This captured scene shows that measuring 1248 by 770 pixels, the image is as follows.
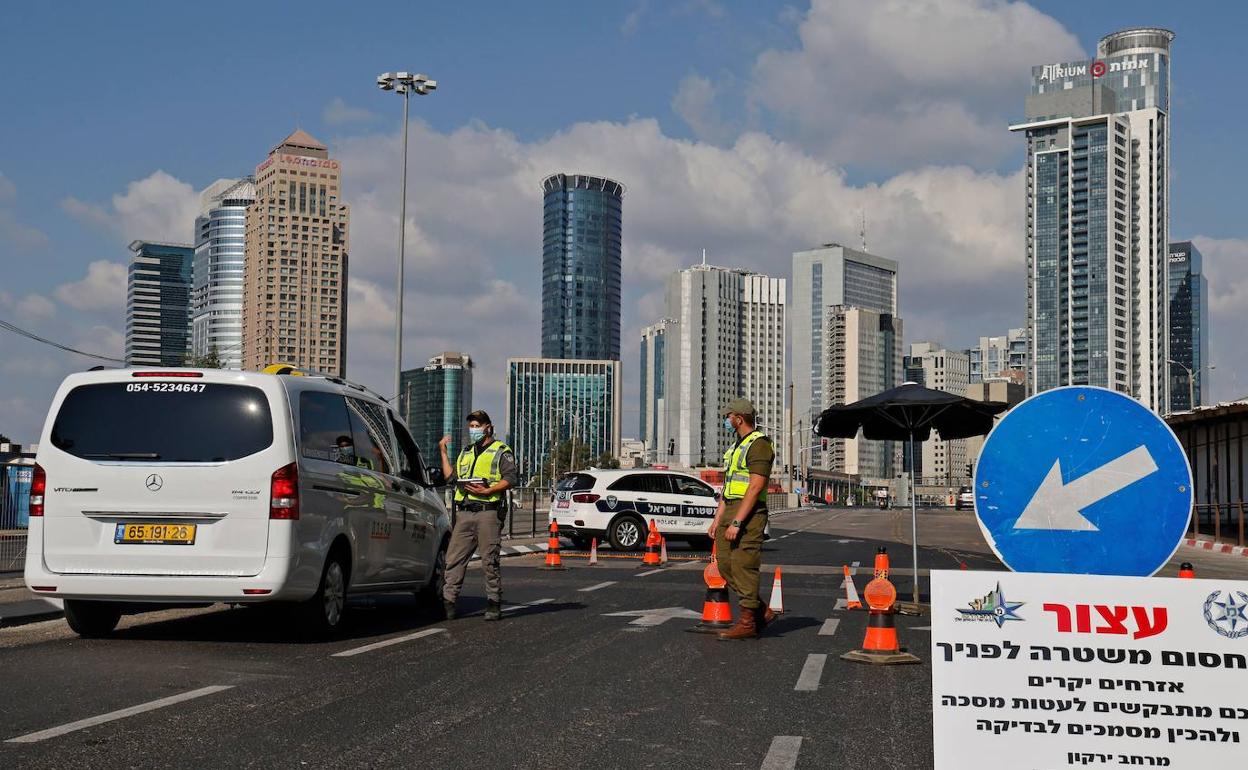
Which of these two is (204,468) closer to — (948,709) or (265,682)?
(265,682)

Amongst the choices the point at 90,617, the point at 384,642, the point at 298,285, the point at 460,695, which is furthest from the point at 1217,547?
the point at 298,285

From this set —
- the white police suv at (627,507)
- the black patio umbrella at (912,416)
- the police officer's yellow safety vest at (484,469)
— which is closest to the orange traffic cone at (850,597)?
the black patio umbrella at (912,416)

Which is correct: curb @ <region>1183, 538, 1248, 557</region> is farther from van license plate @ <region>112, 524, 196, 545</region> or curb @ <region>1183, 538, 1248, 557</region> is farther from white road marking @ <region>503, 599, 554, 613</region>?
van license plate @ <region>112, 524, 196, 545</region>

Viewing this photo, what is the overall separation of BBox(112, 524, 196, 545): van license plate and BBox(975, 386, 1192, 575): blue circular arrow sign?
7.09m

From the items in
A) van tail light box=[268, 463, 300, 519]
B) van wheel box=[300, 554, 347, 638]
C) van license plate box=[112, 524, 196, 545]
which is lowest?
van wheel box=[300, 554, 347, 638]

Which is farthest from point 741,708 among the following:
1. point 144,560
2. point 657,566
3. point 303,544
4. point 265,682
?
point 657,566

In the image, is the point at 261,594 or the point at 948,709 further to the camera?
the point at 261,594

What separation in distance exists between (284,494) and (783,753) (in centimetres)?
507

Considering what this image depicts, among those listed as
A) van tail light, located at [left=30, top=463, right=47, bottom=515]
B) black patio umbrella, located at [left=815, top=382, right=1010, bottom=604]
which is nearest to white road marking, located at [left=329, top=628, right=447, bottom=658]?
van tail light, located at [left=30, top=463, right=47, bottom=515]

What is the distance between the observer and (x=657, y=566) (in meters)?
21.7

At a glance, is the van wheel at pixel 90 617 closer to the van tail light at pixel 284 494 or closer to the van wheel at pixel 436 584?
the van tail light at pixel 284 494

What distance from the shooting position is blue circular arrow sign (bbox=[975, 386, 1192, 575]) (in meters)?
3.94

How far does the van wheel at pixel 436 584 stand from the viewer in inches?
521

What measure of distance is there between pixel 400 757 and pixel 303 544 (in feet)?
14.4
